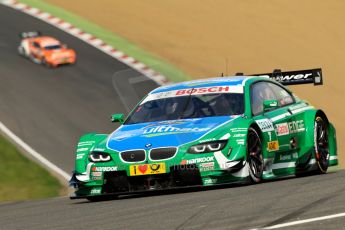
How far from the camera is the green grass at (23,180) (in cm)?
1670

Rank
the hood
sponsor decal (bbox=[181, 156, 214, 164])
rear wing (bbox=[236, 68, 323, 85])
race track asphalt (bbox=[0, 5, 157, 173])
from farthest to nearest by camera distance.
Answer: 1. race track asphalt (bbox=[0, 5, 157, 173])
2. rear wing (bbox=[236, 68, 323, 85])
3. the hood
4. sponsor decal (bbox=[181, 156, 214, 164])

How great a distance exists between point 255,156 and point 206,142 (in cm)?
74

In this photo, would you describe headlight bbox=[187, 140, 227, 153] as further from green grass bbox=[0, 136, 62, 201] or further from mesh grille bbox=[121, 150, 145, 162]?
green grass bbox=[0, 136, 62, 201]

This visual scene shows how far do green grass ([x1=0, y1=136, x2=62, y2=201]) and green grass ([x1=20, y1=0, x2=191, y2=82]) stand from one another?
6.97 metres

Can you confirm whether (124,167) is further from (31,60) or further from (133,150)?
(31,60)

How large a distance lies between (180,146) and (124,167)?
0.62 metres

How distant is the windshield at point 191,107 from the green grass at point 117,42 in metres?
12.5

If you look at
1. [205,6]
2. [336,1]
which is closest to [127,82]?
[205,6]

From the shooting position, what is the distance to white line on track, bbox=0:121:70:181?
1770cm

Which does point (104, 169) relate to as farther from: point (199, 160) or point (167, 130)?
point (199, 160)

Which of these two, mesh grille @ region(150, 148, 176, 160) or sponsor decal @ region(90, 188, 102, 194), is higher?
mesh grille @ region(150, 148, 176, 160)

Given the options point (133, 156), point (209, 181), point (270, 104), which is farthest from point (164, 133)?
point (270, 104)

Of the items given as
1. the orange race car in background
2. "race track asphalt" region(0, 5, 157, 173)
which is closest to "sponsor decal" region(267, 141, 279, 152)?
"race track asphalt" region(0, 5, 157, 173)

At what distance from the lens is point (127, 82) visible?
82.3ft
